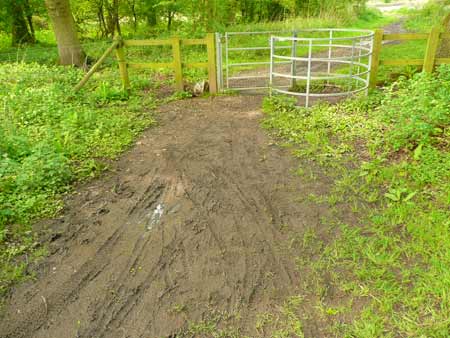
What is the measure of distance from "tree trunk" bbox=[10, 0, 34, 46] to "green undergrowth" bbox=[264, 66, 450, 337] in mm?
14414

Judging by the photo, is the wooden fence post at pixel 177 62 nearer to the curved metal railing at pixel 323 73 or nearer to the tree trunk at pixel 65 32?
the curved metal railing at pixel 323 73

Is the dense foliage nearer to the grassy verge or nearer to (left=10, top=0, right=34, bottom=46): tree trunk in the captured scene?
(left=10, top=0, right=34, bottom=46): tree trunk

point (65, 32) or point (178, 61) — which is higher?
A: point (65, 32)

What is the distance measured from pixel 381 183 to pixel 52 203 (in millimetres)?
3832

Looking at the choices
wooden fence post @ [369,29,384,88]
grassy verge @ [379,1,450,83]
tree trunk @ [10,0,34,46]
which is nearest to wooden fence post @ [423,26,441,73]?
grassy verge @ [379,1,450,83]

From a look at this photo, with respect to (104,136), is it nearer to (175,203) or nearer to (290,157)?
(175,203)

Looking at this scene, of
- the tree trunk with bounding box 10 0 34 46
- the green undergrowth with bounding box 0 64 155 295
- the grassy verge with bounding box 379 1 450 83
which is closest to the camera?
the green undergrowth with bounding box 0 64 155 295

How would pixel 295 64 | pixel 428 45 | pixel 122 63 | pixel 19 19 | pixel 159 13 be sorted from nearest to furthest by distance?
pixel 428 45, pixel 295 64, pixel 122 63, pixel 19 19, pixel 159 13

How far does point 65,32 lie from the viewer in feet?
33.0

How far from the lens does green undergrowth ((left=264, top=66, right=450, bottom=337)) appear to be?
8.46 feet

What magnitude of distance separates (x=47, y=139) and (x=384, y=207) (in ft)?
15.5

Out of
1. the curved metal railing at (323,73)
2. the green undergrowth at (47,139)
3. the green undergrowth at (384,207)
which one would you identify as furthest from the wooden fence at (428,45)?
the green undergrowth at (47,139)

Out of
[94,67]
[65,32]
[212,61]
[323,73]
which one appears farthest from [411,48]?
[65,32]

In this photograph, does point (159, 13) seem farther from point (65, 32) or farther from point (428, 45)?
point (428, 45)
